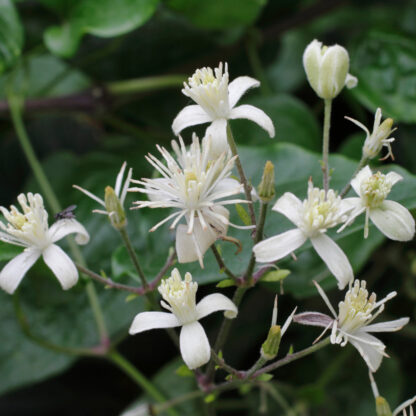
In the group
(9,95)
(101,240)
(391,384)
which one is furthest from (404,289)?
(9,95)

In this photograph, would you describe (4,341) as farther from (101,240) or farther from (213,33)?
(213,33)

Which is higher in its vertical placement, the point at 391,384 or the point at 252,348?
the point at 252,348

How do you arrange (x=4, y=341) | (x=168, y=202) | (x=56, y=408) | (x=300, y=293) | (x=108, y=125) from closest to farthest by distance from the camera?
(x=168, y=202), (x=300, y=293), (x=4, y=341), (x=56, y=408), (x=108, y=125)

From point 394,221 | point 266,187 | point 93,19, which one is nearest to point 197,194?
point 266,187

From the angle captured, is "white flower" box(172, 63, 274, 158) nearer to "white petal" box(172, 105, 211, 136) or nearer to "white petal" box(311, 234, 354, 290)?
"white petal" box(172, 105, 211, 136)

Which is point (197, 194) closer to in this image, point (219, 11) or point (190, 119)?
point (190, 119)
